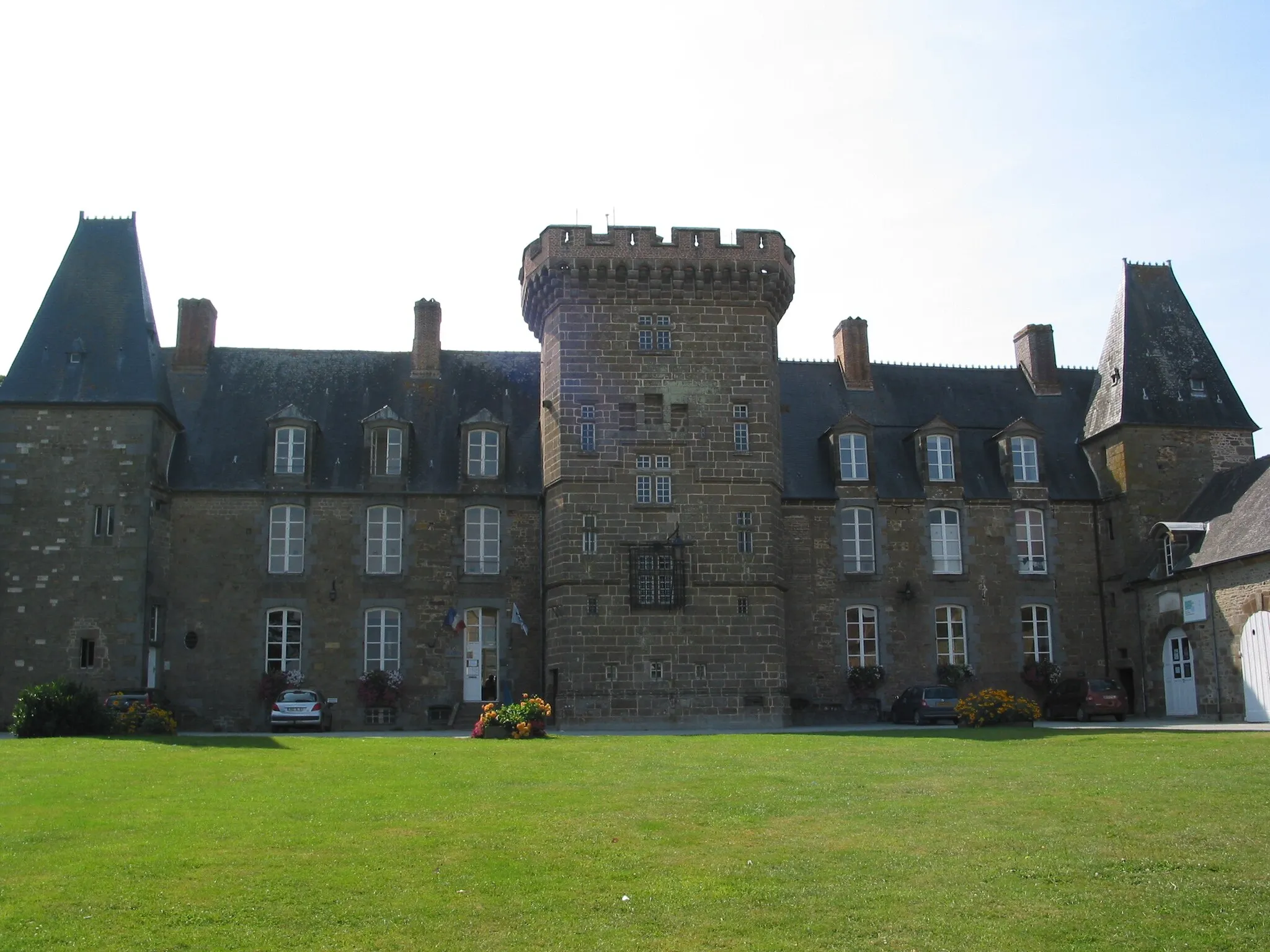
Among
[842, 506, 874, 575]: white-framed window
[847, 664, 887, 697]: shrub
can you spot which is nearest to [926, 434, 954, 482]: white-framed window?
[842, 506, 874, 575]: white-framed window

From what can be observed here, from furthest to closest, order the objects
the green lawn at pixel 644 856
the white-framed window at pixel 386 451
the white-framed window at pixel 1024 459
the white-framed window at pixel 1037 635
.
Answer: the white-framed window at pixel 1024 459, the white-framed window at pixel 1037 635, the white-framed window at pixel 386 451, the green lawn at pixel 644 856

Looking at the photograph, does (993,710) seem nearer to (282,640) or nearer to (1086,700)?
(1086,700)

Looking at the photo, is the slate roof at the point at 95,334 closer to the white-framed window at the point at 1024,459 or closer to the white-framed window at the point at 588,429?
the white-framed window at the point at 588,429

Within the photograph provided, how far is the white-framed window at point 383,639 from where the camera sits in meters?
28.3

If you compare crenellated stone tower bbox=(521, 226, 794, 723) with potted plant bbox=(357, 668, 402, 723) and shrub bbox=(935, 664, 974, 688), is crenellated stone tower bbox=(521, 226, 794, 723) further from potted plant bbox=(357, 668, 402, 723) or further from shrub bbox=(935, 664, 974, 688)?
shrub bbox=(935, 664, 974, 688)

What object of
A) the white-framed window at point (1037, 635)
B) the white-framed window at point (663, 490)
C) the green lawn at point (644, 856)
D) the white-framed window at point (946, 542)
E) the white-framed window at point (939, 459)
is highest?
the white-framed window at point (939, 459)

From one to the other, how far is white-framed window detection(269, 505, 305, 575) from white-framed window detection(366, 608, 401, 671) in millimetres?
2101

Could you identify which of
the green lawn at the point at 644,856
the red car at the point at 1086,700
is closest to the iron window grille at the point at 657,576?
the red car at the point at 1086,700

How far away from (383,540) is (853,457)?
1183cm

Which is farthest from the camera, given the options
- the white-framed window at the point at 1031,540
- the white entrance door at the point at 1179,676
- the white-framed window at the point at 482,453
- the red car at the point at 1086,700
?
the white-framed window at the point at 1031,540

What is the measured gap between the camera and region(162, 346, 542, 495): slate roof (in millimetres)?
29234

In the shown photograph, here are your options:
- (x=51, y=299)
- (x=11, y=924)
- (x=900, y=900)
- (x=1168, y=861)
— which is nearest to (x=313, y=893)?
(x=11, y=924)

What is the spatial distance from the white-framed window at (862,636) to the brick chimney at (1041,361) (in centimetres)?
889

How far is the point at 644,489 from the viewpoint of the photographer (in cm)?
2762
